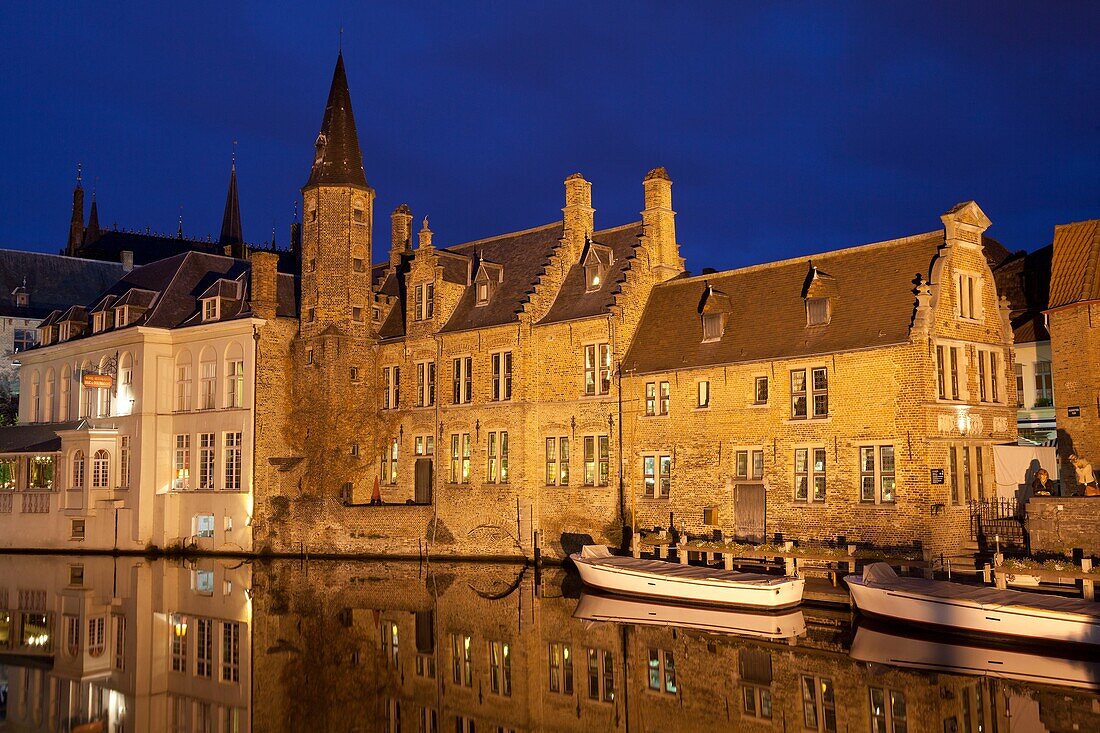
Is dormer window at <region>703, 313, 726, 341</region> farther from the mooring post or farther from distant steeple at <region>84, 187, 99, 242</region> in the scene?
distant steeple at <region>84, 187, 99, 242</region>

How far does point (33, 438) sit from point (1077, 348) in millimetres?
46093

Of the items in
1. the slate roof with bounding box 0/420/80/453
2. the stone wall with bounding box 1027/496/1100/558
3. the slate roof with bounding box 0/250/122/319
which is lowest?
the stone wall with bounding box 1027/496/1100/558

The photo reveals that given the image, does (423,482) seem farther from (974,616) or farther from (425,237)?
(974,616)

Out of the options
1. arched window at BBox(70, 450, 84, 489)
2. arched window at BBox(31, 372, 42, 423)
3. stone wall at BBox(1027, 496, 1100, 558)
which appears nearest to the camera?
stone wall at BBox(1027, 496, 1100, 558)

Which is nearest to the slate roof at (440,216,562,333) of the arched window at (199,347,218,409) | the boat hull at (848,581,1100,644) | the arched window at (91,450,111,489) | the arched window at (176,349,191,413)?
the arched window at (199,347,218,409)

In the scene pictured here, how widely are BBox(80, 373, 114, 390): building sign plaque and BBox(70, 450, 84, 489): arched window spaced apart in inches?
121

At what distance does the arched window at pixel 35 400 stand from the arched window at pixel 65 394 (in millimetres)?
2368

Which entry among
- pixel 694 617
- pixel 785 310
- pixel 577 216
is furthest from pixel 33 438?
pixel 694 617

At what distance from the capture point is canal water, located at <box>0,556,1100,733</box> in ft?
59.2

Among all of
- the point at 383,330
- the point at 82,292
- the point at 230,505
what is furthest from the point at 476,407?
the point at 82,292

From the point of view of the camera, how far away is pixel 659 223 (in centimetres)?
4191

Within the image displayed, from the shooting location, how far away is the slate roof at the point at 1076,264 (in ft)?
116

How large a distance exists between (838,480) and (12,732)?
23.6 meters

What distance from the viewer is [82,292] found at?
72312mm
